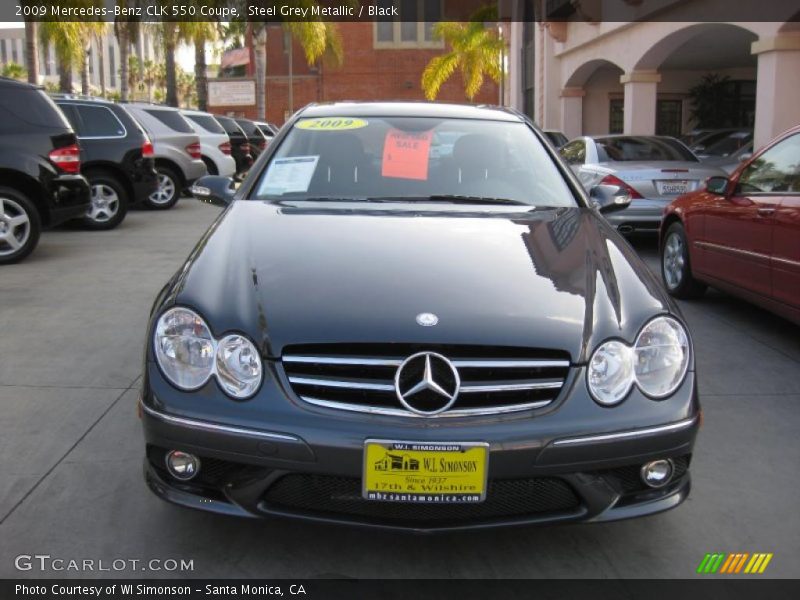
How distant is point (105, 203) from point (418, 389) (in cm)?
962

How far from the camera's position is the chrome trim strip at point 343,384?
2490 millimetres

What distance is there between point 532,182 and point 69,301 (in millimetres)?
4155

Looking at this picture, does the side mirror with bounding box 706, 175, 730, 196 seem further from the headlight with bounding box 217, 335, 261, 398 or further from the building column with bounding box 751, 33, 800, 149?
the building column with bounding box 751, 33, 800, 149

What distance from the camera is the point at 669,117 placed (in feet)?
78.1

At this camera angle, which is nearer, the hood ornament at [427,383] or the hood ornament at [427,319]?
the hood ornament at [427,383]

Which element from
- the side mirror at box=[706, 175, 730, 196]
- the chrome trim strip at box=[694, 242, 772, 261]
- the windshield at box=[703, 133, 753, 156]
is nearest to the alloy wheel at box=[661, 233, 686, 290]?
the chrome trim strip at box=[694, 242, 772, 261]

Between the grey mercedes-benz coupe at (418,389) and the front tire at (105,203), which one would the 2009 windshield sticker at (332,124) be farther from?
the front tire at (105,203)

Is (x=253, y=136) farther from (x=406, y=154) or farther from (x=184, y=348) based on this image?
(x=184, y=348)

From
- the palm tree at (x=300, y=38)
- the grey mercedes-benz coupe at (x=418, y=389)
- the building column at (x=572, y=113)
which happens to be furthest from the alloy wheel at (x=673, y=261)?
the palm tree at (x=300, y=38)

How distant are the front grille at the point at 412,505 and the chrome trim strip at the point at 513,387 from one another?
0.27 meters

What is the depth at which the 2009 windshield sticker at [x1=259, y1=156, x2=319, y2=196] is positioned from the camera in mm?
3982

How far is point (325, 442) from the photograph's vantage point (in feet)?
7.95

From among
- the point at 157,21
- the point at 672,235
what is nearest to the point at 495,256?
the point at 672,235

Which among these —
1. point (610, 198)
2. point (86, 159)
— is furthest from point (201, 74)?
point (610, 198)
